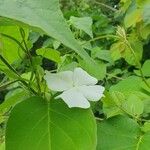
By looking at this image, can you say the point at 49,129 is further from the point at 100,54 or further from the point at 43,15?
the point at 100,54

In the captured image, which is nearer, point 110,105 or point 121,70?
point 110,105

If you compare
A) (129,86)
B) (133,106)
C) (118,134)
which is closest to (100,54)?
(129,86)

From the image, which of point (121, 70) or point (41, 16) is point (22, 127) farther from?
point (121, 70)

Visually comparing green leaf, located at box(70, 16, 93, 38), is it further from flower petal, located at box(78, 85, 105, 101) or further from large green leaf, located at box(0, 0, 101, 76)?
large green leaf, located at box(0, 0, 101, 76)

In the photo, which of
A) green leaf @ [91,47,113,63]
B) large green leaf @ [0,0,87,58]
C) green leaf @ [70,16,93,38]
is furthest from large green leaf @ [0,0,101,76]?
green leaf @ [91,47,113,63]

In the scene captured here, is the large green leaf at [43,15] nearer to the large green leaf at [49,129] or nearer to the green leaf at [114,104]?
the large green leaf at [49,129]

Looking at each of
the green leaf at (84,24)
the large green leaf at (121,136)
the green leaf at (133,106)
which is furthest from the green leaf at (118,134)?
the green leaf at (84,24)

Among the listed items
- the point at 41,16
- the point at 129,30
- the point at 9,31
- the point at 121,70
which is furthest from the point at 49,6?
the point at 121,70
